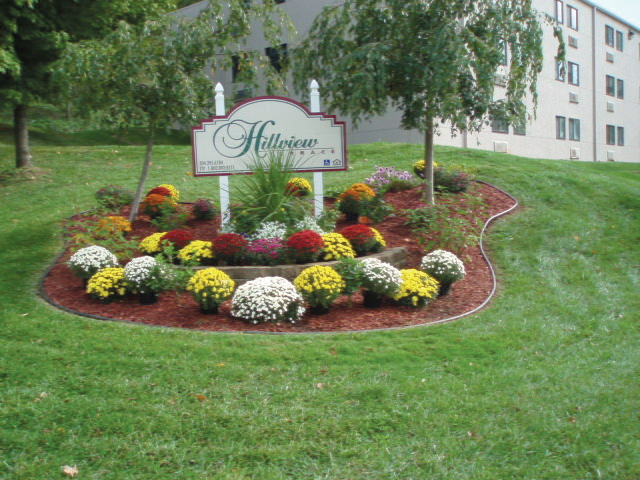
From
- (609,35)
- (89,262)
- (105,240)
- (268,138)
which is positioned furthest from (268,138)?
(609,35)

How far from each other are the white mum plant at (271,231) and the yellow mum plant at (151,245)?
1367 mm

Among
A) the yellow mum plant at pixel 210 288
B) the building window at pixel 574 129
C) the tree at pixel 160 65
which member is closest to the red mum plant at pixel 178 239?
the yellow mum plant at pixel 210 288

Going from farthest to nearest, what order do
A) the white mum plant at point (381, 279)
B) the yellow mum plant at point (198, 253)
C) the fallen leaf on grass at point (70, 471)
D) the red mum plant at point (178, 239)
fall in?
the red mum plant at point (178, 239) < the yellow mum plant at point (198, 253) < the white mum plant at point (381, 279) < the fallen leaf on grass at point (70, 471)

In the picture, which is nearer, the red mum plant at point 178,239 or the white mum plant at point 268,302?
the white mum plant at point 268,302

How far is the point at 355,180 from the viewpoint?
1308 centimetres

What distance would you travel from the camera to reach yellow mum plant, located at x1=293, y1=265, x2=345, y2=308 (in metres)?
6.53

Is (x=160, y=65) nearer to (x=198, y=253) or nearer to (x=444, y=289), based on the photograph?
(x=198, y=253)

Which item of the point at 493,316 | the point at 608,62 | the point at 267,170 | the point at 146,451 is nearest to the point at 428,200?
the point at 267,170

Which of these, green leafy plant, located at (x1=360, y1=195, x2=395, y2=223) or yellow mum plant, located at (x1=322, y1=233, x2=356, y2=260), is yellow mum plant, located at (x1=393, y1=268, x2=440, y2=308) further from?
green leafy plant, located at (x1=360, y1=195, x2=395, y2=223)

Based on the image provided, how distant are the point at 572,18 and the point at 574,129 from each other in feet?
16.3

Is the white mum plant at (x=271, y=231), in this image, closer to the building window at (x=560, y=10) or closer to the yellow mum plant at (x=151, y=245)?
the yellow mum plant at (x=151, y=245)

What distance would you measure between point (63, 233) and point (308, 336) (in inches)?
217

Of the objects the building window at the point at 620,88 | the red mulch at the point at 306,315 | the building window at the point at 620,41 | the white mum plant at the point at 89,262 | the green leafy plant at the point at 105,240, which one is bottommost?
the red mulch at the point at 306,315

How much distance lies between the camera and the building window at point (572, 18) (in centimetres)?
2634
